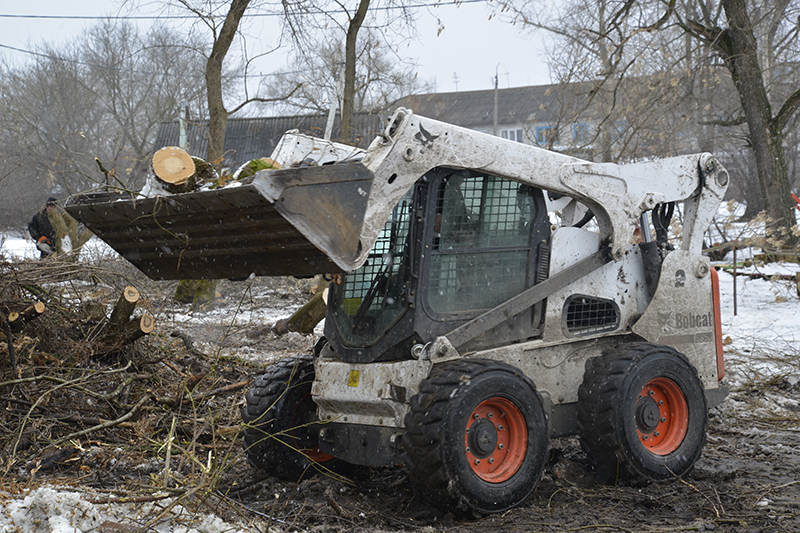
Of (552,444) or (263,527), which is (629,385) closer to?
(552,444)

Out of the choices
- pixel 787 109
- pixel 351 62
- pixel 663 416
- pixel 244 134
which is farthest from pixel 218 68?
pixel 244 134

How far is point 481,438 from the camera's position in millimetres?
3680

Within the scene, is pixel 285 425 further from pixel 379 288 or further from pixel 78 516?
pixel 78 516

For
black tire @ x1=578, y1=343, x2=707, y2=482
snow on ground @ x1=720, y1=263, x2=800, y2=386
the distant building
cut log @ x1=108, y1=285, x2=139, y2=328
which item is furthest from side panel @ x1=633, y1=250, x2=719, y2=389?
cut log @ x1=108, y1=285, x2=139, y2=328

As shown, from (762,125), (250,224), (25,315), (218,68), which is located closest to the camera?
(250,224)

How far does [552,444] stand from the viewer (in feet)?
16.9

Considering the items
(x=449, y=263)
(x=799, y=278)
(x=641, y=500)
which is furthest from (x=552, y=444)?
(x=799, y=278)

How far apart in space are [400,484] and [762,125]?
439 inches

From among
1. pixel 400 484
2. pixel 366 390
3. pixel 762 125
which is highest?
pixel 762 125

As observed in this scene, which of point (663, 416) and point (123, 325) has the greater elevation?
point (123, 325)

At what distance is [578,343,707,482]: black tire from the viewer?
13.6ft

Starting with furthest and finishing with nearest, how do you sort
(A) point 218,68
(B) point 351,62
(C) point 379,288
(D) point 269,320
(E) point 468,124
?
(E) point 468,124 < (B) point 351,62 < (A) point 218,68 < (D) point 269,320 < (C) point 379,288

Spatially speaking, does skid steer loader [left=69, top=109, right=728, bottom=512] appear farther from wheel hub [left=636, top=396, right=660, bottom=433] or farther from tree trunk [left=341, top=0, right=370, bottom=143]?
tree trunk [left=341, top=0, right=370, bottom=143]

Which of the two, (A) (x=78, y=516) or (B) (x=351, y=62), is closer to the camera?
(A) (x=78, y=516)
